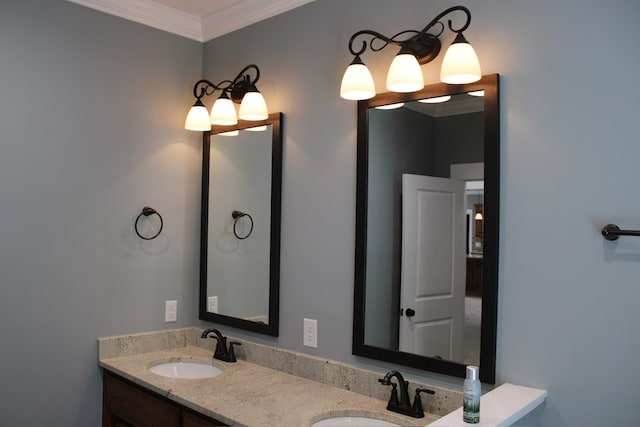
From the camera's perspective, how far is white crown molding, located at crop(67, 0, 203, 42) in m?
2.65

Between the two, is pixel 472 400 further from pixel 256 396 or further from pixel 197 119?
pixel 197 119

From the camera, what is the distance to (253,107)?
2.54 metres

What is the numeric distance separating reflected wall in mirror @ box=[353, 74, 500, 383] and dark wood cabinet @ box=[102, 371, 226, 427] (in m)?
0.72

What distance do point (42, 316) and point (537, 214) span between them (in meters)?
2.16

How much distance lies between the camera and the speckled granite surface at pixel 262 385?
1918 millimetres

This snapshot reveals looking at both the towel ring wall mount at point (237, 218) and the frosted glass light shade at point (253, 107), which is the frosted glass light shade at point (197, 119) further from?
the towel ring wall mount at point (237, 218)

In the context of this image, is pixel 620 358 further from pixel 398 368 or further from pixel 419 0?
pixel 419 0

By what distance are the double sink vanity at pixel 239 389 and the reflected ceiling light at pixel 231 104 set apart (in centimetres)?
112

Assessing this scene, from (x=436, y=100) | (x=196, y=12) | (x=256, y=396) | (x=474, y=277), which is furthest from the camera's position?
(x=196, y=12)

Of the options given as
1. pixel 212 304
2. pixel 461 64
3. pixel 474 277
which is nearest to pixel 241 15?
pixel 461 64

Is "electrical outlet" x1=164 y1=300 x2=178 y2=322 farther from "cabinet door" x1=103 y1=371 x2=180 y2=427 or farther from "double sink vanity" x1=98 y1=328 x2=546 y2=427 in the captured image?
"cabinet door" x1=103 y1=371 x2=180 y2=427

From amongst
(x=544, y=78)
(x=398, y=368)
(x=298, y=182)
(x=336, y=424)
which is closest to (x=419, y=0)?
(x=544, y=78)

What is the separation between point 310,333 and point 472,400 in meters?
1.08

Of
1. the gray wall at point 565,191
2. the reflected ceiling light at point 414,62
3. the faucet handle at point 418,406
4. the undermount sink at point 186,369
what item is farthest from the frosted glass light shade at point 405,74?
the undermount sink at point 186,369
